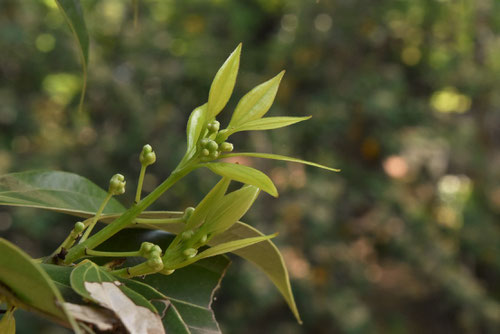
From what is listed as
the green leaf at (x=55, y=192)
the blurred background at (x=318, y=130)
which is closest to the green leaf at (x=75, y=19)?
the green leaf at (x=55, y=192)

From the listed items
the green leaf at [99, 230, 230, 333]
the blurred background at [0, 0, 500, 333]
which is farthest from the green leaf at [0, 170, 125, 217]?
the blurred background at [0, 0, 500, 333]

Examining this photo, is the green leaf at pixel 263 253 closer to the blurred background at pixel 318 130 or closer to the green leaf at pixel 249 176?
the green leaf at pixel 249 176

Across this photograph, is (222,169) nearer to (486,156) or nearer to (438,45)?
(438,45)

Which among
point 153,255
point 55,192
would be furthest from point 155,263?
point 55,192

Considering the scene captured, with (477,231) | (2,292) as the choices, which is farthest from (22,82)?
(2,292)

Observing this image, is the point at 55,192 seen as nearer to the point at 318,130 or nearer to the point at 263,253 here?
the point at 263,253

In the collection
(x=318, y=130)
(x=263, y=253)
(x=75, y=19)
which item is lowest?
(x=318, y=130)
